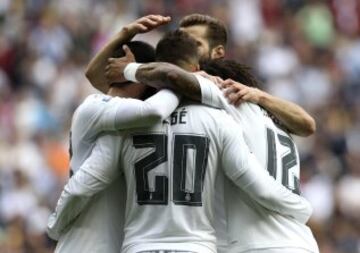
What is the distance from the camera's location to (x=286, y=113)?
26.3 feet

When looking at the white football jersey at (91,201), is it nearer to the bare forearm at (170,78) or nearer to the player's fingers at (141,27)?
the bare forearm at (170,78)

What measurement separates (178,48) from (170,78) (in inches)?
11.0

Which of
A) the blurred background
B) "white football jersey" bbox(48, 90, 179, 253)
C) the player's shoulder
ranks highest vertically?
the player's shoulder

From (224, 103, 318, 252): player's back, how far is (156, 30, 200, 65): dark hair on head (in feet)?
1.29

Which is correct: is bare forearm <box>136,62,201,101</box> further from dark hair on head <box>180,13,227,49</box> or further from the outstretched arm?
dark hair on head <box>180,13,227,49</box>

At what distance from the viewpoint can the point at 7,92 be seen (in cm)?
1870

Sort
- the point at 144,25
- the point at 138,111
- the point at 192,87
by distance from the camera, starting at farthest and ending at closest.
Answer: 1. the point at 144,25
2. the point at 192,87
3. the point at 138,111

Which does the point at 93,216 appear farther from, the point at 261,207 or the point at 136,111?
the point at 261,207

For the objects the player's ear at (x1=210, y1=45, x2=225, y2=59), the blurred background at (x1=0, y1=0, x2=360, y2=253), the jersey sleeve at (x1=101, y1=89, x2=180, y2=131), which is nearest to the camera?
the jersey sleeve at (x1=101, y1=89, x2=180, y2=131)

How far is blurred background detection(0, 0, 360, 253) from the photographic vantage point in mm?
15195

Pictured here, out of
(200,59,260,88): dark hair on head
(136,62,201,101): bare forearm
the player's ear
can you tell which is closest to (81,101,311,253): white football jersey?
(136,62,201,101): bare forearm

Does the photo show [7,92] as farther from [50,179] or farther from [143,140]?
[143,140]

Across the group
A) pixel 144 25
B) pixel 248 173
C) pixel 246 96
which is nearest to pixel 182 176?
pixel 248 173

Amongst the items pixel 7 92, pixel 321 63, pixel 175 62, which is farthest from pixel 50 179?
pixel 175 62
